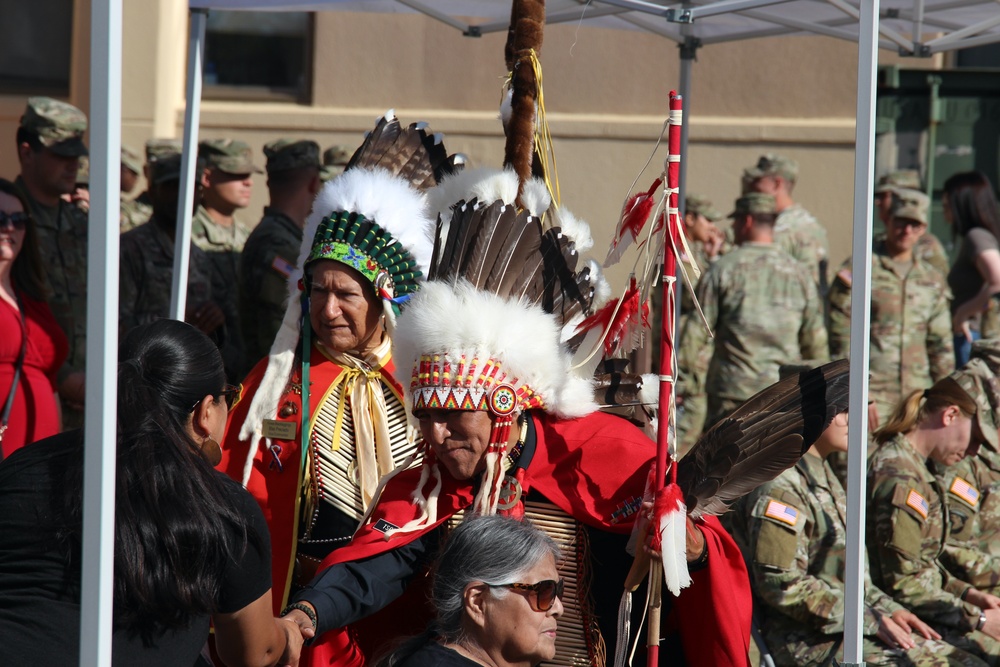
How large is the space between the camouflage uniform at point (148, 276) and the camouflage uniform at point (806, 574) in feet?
9.70

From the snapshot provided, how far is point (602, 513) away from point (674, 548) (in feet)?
0.95

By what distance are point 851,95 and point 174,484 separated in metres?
7.13

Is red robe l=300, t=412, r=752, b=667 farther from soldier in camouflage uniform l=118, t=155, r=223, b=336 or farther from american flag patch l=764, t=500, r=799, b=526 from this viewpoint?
soldier in camouflage uniform l=118, t=155, r=223, b=336

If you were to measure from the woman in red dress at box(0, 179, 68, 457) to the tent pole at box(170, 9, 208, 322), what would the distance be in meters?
0.55

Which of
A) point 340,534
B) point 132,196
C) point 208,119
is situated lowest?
point 340,534

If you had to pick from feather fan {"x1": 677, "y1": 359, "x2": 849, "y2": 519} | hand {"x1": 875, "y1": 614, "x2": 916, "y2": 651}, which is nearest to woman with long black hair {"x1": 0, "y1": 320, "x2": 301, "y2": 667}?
feather fan {"x1": 677, "y1": 359, "x2": 849, "y2": 519}

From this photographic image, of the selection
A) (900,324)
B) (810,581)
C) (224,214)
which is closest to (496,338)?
(810,581)

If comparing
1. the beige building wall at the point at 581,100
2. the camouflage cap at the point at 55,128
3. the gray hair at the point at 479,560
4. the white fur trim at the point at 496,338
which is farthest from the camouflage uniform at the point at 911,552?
the beige building wall at the point at 581,100

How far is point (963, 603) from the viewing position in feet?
14.2

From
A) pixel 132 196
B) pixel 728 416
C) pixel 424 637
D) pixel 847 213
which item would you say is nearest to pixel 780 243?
pixel 847 213

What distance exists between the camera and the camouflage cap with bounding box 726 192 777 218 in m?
6.77

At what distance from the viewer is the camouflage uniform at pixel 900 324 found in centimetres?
655

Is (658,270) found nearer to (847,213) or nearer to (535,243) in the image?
(535,243)

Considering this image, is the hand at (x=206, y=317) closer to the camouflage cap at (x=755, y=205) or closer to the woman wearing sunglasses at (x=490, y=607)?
the camouflage cap at (x=755, y=205)
